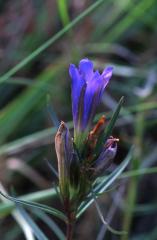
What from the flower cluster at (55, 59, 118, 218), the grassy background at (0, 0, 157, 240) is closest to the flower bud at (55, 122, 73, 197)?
the flower cluster at (55, 59, 118, 218)

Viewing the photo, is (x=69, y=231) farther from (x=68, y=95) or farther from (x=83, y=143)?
(x=68, y=95)

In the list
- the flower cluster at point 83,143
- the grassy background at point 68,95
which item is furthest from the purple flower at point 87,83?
the grassy background at point 68,95

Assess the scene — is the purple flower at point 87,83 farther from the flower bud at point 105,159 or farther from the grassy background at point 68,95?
the grassy background at point 68,95

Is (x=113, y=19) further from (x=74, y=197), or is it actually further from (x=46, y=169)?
(x=74, y=197)

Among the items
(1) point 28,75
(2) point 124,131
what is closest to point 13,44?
(1) point 28,75

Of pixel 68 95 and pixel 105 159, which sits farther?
pixel 68 95

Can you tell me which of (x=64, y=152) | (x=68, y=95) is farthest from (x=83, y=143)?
(x=68, y=95)
